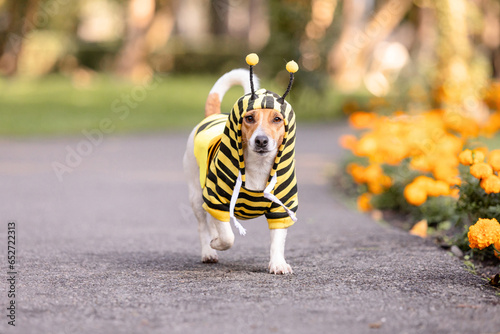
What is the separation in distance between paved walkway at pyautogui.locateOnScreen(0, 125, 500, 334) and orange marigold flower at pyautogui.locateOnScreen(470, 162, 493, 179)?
0.63 m

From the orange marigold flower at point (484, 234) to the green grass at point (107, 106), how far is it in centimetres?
1247

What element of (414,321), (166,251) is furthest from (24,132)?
(414,321)

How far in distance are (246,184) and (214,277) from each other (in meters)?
0.61

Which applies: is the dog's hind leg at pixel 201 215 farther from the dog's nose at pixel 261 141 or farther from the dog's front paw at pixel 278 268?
the dog's nose at pixel 261 141

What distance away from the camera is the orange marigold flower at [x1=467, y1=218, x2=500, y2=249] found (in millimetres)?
4340

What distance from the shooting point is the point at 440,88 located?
11.5 m

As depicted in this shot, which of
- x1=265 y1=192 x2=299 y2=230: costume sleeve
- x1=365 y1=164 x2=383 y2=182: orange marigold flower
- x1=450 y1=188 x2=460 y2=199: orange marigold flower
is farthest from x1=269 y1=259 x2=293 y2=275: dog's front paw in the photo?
x1=365 y1=164 x2=383 y2=182: orange marigold flower

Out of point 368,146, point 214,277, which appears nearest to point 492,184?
point 214,277

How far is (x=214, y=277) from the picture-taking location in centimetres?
453

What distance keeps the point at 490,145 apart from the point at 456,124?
2.51m

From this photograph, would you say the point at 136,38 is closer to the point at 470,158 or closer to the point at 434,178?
the point at 434,178

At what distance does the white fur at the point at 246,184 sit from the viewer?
4.50 m

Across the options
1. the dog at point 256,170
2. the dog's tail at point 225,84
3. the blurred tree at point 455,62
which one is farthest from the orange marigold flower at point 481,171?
the blurred tree at point 455,62

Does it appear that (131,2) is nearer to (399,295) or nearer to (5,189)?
(5,189)
